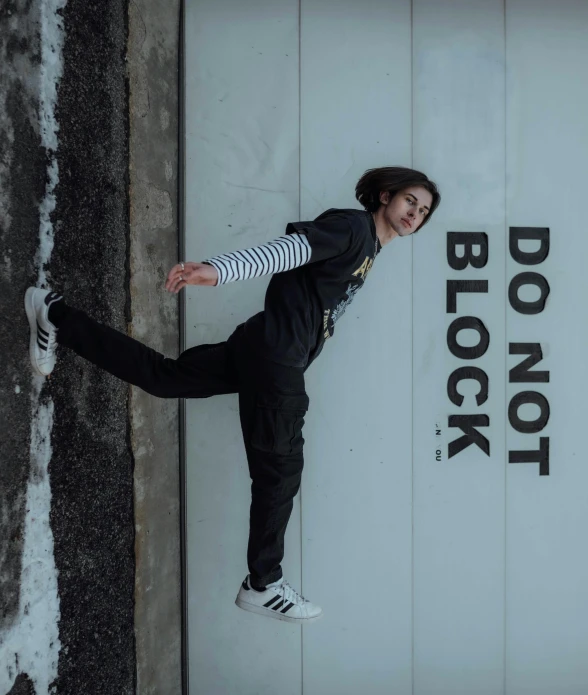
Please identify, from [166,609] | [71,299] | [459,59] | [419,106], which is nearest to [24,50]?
[71,299]

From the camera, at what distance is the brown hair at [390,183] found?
146cm

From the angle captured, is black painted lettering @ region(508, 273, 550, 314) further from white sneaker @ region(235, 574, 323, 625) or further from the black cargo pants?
white sneaker @ region(235, 574, 323, 625)

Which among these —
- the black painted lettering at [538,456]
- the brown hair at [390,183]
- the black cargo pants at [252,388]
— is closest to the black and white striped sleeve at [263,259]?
the black cargo pants at [252,388]

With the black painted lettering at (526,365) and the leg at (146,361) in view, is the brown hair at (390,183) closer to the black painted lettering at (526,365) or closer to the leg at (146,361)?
the leg at (146,361)

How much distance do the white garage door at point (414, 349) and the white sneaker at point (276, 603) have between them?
41 centimetres

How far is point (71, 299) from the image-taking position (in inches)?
55.4

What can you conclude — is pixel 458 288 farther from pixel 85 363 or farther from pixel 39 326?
pixel 39 326

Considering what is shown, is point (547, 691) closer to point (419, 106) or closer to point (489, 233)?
point (489, 233)

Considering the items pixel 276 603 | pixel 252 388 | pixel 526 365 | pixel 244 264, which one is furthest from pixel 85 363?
pixel 526 365

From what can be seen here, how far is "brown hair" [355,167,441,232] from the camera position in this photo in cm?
146

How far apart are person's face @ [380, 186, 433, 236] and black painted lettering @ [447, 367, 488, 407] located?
706 millimetres

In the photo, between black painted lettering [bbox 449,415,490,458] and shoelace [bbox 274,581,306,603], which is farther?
black painted lettering [bbox 449,415,490,458]

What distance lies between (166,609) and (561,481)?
1427mm

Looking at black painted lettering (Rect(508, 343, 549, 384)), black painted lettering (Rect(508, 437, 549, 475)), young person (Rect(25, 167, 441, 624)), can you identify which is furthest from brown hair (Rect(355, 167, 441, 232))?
black painted lettering (Rect(508, 437, 549, 475))
